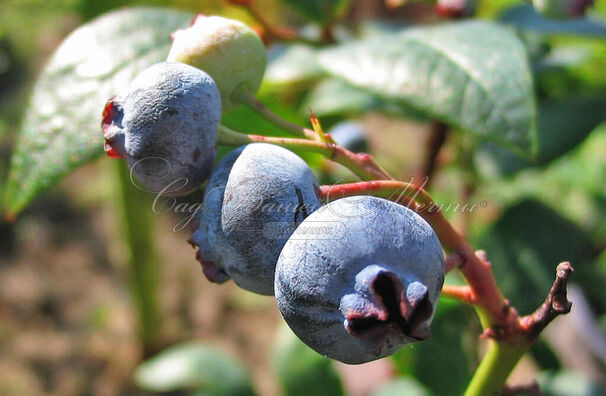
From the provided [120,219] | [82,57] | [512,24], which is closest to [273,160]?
[82,57]

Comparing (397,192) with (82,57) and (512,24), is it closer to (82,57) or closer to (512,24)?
(82,57)

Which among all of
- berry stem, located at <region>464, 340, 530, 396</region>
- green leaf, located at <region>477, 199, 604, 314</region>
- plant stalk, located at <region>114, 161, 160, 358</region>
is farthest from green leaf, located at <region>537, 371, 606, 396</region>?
plant stalk, located at <region>114, 161, 160, 358</region>

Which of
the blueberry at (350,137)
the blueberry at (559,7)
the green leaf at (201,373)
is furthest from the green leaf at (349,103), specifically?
the green leaf at (201,373)

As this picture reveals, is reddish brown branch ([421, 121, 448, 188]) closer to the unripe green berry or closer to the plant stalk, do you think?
the unripe green berry

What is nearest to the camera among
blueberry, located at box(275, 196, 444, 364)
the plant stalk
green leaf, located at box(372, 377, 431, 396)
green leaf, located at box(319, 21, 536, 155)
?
blueberry, located at box(275, 196, 444, 364)

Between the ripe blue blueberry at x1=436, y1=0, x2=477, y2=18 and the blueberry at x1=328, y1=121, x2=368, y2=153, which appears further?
the blueberry at x1=328, y1=121, x2=368, y2=153

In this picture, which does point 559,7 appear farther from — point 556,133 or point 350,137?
point 350,137

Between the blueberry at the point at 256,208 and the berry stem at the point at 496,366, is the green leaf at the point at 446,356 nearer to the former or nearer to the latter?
the berry stem at the point at 496,366
